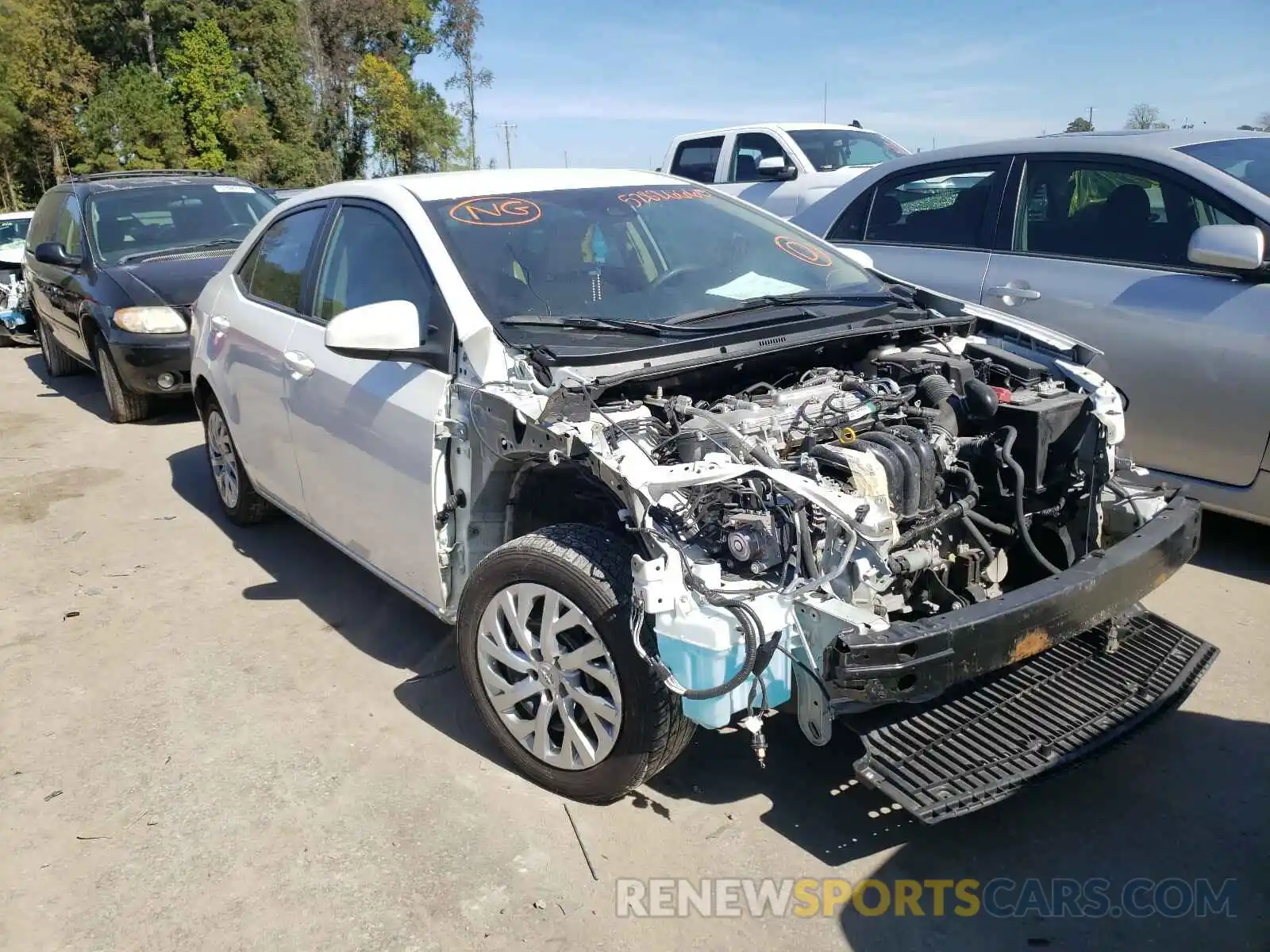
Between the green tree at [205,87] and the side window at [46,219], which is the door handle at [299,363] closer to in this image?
the side window at [46,219]

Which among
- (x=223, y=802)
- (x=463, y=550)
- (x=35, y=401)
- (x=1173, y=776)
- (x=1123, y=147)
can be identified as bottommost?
(x=35, y=401)

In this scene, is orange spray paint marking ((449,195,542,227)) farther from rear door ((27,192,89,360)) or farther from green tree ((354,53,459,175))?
green tree ((354,53,459,175))

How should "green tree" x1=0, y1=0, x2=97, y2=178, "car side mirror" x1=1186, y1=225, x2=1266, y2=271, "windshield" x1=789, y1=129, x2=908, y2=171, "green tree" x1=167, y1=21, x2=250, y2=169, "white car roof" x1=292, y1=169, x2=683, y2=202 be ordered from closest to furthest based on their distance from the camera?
"white car roof" x1=292, y1=169, x2=683, y2=202 < "car side mirror" x1=1186, y1=225, x2=1266, y2=271 < "windshield" x1=789, y1=129, x2=908, y2=171 < "green tree" x1=0, y1=0, x2=97, y2=178 < "green tree" x1=167, y1=21, x2=250, y2=169

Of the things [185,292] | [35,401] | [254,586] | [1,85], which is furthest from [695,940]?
[1,85]

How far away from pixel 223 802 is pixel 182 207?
7.06m

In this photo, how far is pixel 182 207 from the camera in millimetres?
8609

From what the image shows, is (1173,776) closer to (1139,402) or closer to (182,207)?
(1139,402)

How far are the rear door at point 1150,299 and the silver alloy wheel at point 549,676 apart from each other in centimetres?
295

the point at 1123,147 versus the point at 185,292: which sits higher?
the point at 1123,147

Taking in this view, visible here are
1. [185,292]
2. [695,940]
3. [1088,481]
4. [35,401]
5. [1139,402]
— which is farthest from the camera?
[35,401]

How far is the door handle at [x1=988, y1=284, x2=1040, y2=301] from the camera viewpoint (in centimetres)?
480

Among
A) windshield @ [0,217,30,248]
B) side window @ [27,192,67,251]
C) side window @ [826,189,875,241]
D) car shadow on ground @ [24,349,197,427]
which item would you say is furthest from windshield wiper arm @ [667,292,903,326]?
windshield @ [0,217,30,248]

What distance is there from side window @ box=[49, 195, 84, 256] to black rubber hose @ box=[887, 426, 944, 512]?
7.86m

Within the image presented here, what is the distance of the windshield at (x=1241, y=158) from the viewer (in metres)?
4.43
